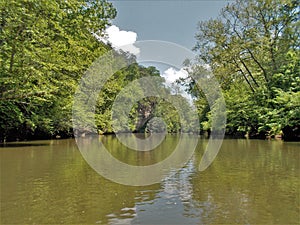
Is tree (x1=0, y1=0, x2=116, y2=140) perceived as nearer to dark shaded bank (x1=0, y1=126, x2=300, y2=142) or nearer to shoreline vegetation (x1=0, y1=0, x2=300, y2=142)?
shoreline vegetation (x1=0, y1=0, x2=300, y2=142)

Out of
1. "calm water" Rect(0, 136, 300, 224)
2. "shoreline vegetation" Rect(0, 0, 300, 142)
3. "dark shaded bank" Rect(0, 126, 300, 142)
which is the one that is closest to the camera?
"calm water" Rect(0, 136, 300, 224)

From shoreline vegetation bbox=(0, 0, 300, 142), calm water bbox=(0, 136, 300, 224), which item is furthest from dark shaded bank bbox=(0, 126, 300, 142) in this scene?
calm water bbox=(0, 136, 300, 224)

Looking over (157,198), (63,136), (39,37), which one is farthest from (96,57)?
(157,198)

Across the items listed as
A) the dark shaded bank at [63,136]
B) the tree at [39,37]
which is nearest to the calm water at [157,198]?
the tree at [39,37]

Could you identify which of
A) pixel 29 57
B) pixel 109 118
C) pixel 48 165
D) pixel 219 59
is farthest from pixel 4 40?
pixel 109 118

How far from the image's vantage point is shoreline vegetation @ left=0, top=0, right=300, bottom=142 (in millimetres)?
15289

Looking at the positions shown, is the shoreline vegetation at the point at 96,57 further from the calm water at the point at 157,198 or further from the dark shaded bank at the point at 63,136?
the calm water at the point at 157,198

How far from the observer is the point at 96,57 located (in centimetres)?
3039

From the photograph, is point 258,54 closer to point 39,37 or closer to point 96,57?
point 96,57

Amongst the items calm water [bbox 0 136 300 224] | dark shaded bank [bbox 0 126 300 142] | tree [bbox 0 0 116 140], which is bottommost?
calm water [bbox 0 136 300 224]

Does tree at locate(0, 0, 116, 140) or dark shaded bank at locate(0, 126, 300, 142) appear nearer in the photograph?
tree at locate(0, 0, 116, 140)

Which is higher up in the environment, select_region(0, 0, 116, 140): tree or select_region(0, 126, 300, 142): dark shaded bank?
select_region(0, 0, 116, 140): tree

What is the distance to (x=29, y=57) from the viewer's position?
51.6 ft

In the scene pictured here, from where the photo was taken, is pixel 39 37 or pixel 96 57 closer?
pixel 39 37
